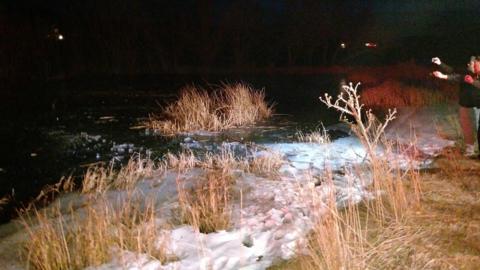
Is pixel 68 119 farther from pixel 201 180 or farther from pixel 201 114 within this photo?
pixel 201 180

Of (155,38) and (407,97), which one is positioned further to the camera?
(155,38)

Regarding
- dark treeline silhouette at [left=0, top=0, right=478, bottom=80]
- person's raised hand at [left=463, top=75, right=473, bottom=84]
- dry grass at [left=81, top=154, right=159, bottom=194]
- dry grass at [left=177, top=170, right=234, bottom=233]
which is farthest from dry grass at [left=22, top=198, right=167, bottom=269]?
dark treeline silhouette at [left=0, top=0, right=478, bottom=80]

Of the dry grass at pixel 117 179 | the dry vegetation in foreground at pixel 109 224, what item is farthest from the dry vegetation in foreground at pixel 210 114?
the dry vegetation in foreground at pixel 109 224

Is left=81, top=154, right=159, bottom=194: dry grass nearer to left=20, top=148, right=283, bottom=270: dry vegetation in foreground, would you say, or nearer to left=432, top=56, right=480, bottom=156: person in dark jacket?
left=20, top=148, right=283, bottom=270: dry vegetation in foreground

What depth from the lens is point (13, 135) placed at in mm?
12461

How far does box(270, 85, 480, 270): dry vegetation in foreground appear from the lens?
375cm

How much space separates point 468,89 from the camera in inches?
282

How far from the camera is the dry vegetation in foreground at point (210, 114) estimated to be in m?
12.6

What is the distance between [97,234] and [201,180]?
2.74m

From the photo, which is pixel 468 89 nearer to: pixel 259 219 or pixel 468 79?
pixel 468 79

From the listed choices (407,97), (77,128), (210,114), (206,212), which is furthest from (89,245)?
(407,97)

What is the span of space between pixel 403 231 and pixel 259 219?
1542mm

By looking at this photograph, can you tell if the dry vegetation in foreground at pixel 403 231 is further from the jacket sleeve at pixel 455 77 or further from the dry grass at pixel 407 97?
the dry grass at pixel 407 97

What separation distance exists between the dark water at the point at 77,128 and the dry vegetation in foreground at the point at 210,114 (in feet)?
1.67
